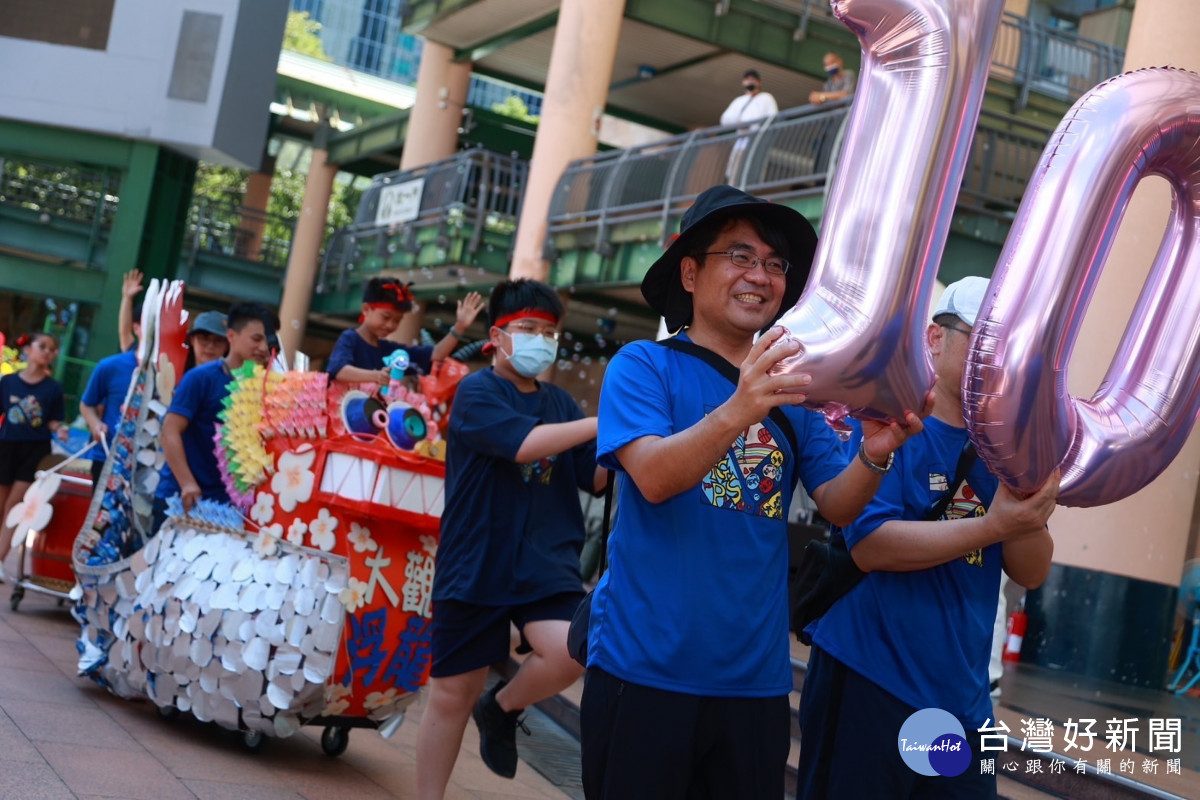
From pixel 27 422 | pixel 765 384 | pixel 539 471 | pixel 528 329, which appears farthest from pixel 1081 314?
pixel 27 422

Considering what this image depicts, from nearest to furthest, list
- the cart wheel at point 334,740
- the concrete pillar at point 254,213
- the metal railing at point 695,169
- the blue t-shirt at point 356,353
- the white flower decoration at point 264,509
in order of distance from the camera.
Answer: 1. the white flower decoration at point 264,509
2. the cart wheel at point 334,740
3. the blue t-shirt at point 356,353
4. the metal railing at point 695,169
5. the concrete pillar at point 254,213

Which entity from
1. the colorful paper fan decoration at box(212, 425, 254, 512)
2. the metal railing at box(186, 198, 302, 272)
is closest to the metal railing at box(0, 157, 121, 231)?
the metal railing at box(186, 198, 302, 272)

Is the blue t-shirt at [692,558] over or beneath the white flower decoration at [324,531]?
over

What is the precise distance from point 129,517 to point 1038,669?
6834mm

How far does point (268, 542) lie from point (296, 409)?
1.80 ft

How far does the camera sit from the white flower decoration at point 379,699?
5641mm

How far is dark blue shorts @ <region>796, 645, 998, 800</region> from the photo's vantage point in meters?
3.02

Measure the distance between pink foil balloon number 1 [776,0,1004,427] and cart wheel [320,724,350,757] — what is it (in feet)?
12.9

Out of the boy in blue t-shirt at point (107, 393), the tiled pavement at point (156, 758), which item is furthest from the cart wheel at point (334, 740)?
the boy in blue t-shirt at point (107, 393)

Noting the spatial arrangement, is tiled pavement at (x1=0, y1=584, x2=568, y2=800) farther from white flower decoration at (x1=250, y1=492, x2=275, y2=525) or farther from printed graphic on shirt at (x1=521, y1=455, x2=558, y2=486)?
printed graphic on shirt at (x1=521, y1=455, x2=558, y2=486)

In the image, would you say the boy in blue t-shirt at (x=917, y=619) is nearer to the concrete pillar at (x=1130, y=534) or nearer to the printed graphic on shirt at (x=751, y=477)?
the printed graphic on shirt at (x=751, y=477)

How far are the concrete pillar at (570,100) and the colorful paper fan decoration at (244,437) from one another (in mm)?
12317

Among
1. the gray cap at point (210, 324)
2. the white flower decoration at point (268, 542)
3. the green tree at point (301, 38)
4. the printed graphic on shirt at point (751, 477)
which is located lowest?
the white flower decoration at point (268, 542)

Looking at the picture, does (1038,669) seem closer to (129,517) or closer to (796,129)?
(796,129)
